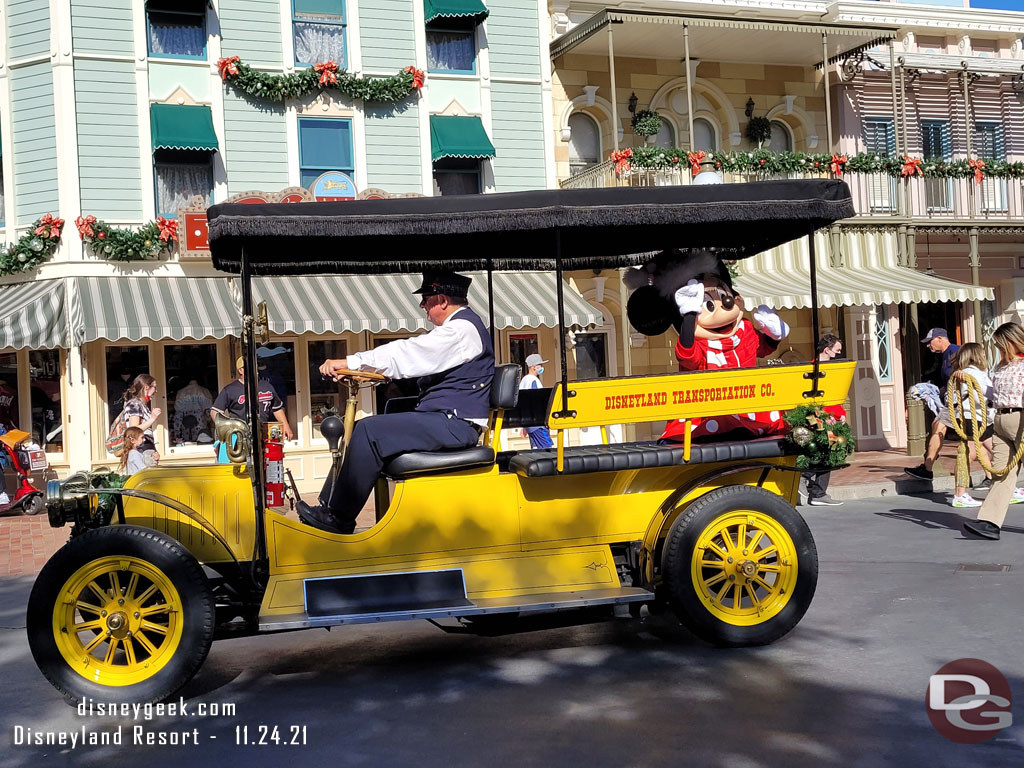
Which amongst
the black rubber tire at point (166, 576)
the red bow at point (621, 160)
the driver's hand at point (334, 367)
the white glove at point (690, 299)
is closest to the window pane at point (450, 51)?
the red bow at point (621, 160)

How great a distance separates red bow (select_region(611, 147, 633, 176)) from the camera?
53.7 feet

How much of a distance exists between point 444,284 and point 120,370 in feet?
37.7

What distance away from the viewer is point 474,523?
5.17 m

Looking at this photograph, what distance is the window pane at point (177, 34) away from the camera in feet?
52.6

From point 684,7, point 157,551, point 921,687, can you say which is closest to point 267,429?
point 157,551

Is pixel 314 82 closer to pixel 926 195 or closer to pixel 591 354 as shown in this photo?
pixel 591 354

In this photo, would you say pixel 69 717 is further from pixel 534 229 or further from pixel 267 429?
pixel 534 229

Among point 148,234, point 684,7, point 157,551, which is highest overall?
point 684,7

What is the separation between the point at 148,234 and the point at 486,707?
12.7 m

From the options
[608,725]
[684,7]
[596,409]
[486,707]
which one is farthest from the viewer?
[684,7]

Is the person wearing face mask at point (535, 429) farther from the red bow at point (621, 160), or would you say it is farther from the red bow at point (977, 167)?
the red bow at point (977, 167)

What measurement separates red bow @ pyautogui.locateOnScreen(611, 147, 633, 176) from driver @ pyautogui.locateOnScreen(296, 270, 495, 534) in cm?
1122

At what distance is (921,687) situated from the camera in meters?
4.59

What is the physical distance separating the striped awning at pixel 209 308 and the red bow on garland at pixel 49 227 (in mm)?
700
